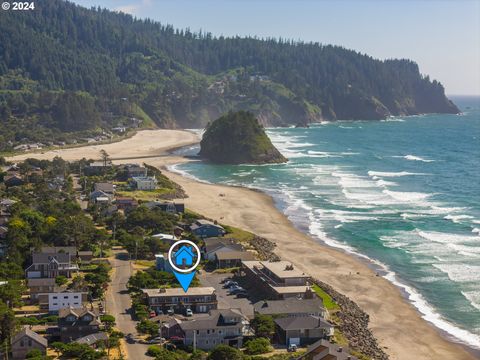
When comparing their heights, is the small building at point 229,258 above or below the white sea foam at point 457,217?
below

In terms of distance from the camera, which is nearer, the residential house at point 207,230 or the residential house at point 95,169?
the residential house at point 207,230

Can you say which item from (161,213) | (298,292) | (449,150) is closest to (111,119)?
(449,150)

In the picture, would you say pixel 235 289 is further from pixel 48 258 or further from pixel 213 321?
pixel 48 258

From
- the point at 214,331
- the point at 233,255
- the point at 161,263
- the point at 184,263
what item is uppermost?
the point at 184,263

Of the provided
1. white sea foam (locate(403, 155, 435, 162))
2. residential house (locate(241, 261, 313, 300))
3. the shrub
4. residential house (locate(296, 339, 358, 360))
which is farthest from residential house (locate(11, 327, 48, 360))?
white sea foam (locate(403, 155, 435, 162))

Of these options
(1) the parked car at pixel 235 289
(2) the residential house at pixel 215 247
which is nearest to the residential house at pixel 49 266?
(2) the residential house at pixel 215 247

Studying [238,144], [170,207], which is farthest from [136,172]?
[238,144]

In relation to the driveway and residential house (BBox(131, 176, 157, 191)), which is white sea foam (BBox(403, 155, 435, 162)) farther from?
the driveway

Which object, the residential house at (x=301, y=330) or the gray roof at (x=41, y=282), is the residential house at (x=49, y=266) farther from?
the residential house at (x=301, y=330)
